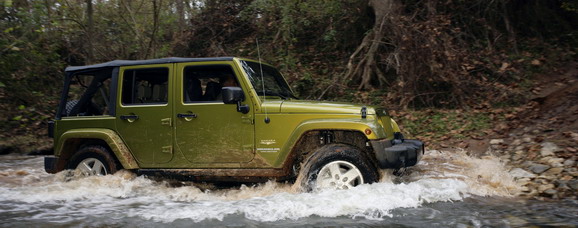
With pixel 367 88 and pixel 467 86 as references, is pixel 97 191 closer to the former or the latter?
pixel 367 88

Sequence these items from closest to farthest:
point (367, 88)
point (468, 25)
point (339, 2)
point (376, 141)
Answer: point (376, 141)
point (367, 88)
point (468, 25)
point (339, 2)

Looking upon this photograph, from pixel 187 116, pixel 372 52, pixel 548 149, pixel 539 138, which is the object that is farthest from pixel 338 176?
pixel 372 52

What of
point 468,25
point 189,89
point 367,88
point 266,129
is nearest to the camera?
point 266,129

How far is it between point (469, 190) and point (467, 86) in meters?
6.17

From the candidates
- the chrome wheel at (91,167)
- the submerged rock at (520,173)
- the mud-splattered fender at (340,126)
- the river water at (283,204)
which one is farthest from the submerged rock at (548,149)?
the chrome wheel at (91,167)

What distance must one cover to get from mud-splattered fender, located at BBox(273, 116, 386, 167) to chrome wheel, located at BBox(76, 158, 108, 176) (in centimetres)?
274

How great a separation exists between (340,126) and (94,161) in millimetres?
3487

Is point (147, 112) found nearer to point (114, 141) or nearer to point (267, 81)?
point (114, 141)

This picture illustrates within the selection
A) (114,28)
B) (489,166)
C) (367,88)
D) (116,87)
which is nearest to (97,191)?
(116,87)

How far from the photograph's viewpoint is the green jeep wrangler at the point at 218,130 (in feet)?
17.0

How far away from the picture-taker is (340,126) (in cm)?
514

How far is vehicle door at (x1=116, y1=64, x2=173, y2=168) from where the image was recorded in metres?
5.82

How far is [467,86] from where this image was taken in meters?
11.3

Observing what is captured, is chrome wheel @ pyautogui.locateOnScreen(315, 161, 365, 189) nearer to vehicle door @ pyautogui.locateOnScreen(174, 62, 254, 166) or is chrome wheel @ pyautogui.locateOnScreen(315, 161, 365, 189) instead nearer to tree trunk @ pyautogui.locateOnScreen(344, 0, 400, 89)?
vehicle door @ pyautogui.locateOnScreen(174, 62, 254, 166)
